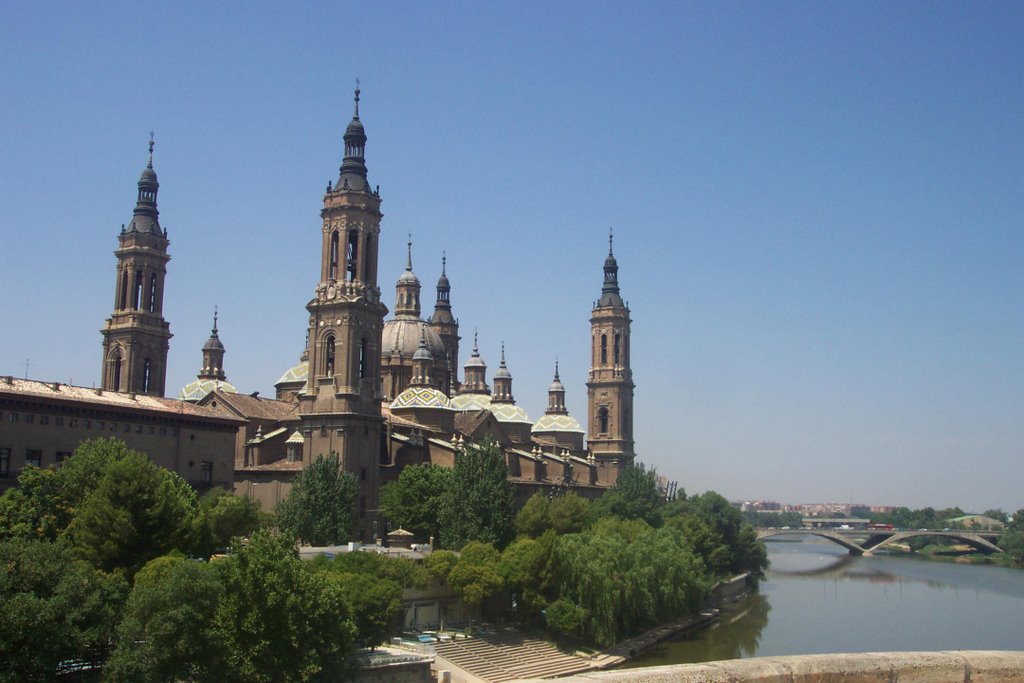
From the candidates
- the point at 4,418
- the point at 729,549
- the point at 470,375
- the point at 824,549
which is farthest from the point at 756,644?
the point at 824,549

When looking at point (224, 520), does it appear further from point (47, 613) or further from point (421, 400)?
point (421, 400)

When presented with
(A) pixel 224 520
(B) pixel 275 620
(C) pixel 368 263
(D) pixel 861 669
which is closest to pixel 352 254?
(C) pixel 368 263

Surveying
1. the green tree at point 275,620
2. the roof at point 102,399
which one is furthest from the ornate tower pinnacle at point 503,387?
the green tree at point 275,620

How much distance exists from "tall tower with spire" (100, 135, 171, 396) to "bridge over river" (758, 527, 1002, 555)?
8247cm

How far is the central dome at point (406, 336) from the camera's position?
3666 inches

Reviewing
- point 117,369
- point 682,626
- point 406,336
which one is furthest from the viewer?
point 406,336

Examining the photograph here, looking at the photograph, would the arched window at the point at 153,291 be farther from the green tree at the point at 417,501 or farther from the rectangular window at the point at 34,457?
the rectangular window at the point at 34,457

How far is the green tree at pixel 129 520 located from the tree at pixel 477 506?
2109cm

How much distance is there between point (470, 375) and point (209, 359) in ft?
84.4

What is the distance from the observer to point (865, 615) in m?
72.1

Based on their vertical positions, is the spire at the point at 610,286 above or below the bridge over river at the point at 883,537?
above

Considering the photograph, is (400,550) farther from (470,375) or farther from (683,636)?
(470,375)

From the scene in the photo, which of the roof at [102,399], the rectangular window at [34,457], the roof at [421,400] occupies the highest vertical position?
the roof at [421,400]

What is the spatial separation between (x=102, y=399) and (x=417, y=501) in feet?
65.4
